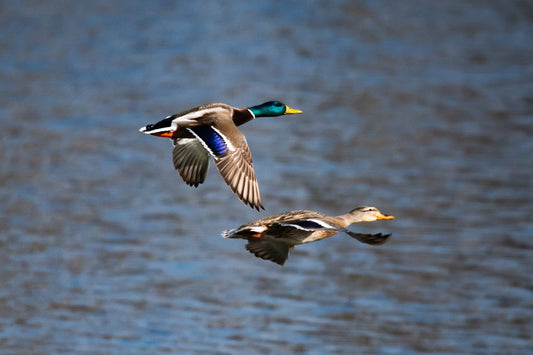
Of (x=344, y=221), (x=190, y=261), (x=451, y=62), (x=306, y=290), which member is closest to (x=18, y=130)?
(x=190, y=261)

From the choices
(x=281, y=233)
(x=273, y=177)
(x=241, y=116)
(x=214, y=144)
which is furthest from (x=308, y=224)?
(x=273, y=177)

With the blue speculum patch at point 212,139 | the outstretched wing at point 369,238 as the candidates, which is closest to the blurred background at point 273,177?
the blue speculum patch at point 212,139

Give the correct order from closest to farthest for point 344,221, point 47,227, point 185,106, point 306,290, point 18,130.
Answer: point 344,221 → point 306,290 → point 47,227 → point 18,130 → point 185,106

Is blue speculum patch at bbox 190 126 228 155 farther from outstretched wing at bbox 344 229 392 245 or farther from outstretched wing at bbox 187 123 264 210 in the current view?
outstretched wing at bbox 344 229 392 245

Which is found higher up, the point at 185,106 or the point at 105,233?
the point at 185,106

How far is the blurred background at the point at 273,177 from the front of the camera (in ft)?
45.2

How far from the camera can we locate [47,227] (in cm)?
1697

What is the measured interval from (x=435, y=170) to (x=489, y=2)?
1116 centimetres

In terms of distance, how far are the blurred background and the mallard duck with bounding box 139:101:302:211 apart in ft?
14.5

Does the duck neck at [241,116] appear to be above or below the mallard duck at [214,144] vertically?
above

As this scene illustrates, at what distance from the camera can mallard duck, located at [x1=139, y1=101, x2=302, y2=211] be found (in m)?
7.65

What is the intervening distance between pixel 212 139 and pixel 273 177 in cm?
1097

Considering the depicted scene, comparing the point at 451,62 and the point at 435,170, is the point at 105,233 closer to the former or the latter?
the point at 435,170

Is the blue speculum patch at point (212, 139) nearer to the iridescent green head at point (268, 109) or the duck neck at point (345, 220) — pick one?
the iridescent green head at point (268, 109)
